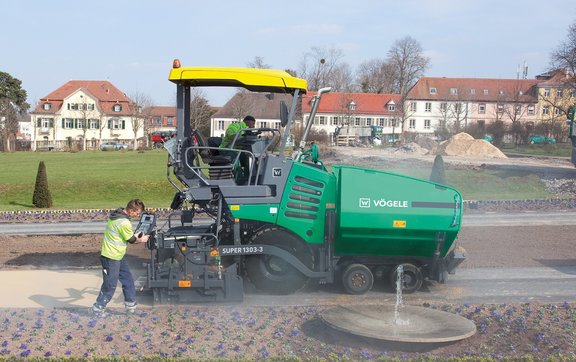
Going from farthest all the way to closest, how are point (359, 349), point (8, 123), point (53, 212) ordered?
point (8, 123) → point (53, 212) → point (359, 349)

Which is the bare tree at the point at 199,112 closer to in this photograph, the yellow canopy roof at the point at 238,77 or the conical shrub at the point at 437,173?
the yellow canopy roof at the point at 238,77

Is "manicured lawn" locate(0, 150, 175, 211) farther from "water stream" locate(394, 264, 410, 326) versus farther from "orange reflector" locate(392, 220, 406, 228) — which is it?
"orange reflector" locate(392, 220, 406, 228)

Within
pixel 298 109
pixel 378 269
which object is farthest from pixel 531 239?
pixel 298 109

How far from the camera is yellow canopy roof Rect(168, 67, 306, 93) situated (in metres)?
9.28

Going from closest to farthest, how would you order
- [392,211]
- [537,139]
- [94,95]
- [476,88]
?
[392,211], [537,139], [476,88], [94,95]

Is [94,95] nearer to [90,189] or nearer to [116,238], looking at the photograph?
[90,189]

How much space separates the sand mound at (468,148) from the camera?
43281 millimetres

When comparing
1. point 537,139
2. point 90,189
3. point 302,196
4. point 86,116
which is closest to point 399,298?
point 302,196

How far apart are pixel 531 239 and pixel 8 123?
239 feet

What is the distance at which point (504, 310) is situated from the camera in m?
8.64

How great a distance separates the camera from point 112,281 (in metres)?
8.47

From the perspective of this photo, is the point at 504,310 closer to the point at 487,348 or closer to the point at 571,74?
the point at 487,348

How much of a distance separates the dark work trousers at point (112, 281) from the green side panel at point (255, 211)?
1.72m

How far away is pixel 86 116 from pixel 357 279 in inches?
3251
